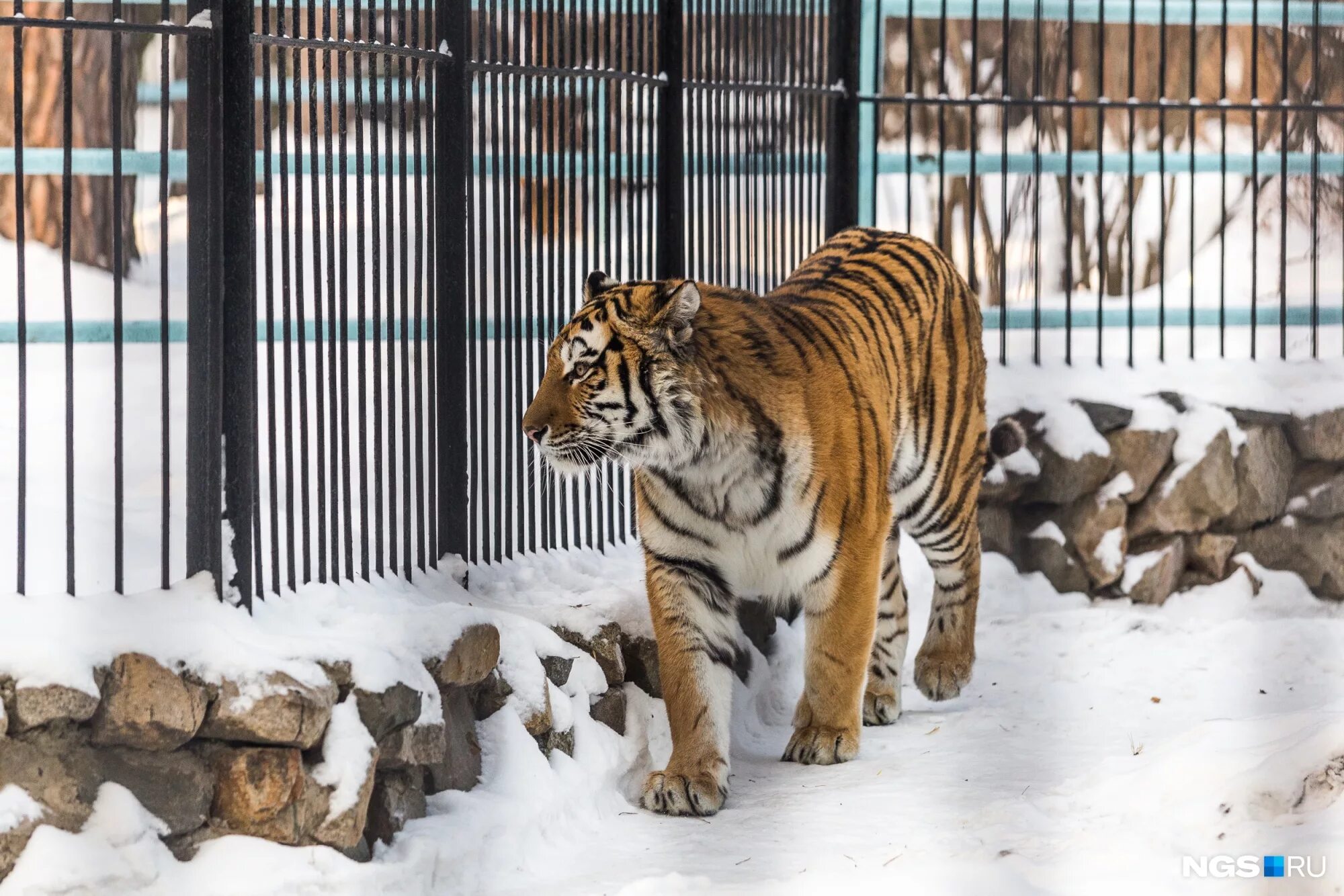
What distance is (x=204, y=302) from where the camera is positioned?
357 cm

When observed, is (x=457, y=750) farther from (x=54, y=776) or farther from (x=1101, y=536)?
(x=1101, y=536)

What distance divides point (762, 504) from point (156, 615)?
1.57 m

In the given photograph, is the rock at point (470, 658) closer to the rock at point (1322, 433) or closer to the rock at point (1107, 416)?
the rock at point (1107, 416)

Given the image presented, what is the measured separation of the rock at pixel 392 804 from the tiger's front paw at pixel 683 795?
654 millimetres

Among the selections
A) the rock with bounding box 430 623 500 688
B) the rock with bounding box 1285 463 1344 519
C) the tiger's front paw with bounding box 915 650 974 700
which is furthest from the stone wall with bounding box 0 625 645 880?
the rock with bounding box 1285 463 1344 519

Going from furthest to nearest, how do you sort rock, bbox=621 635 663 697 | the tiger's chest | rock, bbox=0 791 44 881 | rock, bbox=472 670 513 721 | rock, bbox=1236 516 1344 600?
1. rock, bbox=1236 516 1344 600
2. rock, bbox=621 635 663 697
3. the tiger's chest
4. rock, bbox=472 670 513 721
5. rock, bbox=0 791 44 881

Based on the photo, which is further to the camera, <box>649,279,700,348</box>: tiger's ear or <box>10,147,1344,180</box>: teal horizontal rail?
<box>10,147,1344,180</box>: teal horizontal rail

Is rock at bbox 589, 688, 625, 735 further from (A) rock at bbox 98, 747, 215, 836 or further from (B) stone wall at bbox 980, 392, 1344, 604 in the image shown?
(B) stone wall at bbox 980, 392, 1344, 604

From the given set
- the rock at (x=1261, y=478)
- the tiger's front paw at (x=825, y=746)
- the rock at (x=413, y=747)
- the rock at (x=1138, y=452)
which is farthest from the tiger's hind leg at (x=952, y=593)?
the rock at (x=413, y=747)

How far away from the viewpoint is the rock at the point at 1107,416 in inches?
267

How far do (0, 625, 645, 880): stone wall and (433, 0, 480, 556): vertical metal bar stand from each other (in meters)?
0.86

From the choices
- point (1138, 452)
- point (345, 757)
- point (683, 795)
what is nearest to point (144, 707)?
point (345, 757)

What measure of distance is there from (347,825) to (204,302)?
1138 millimetres

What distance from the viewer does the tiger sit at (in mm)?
4094
